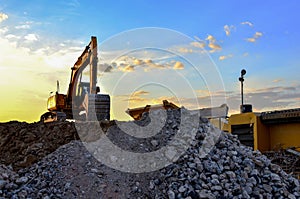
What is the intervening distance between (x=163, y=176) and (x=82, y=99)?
26.2 ft

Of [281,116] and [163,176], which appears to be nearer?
[163,176]

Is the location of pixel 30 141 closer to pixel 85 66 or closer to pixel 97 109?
pixel 97 109

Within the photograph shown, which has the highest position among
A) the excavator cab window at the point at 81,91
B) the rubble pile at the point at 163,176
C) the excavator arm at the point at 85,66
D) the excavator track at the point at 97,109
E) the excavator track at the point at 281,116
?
the excavator arm at the point at 85,66

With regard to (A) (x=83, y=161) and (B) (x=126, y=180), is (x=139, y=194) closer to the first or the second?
(B) (x=126, y=180)

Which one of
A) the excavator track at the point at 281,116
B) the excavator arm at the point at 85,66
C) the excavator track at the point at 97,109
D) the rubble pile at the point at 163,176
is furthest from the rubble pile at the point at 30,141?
the excavator track at the point at 281,116

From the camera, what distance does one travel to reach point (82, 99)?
13.8m

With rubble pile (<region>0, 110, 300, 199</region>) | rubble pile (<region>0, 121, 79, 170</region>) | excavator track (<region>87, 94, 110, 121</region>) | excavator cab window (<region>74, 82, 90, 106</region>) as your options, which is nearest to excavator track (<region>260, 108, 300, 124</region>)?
rubble pile (<region>0, 110, 300, 199</region>)

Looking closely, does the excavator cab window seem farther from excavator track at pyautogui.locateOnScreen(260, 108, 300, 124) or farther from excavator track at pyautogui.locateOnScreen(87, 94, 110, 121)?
excavator track at pyautogui.locateOnScreen(260, 108, 300, 124)

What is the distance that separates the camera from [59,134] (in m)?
9.32

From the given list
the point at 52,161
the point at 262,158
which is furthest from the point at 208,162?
the point at 52,161

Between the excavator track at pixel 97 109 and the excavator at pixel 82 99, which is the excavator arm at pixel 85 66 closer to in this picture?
the excavator at pixel 82 99

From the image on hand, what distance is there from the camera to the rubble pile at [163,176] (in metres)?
6.06

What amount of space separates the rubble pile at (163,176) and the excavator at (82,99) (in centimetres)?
467

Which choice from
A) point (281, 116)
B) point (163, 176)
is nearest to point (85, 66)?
point (281, 116)
